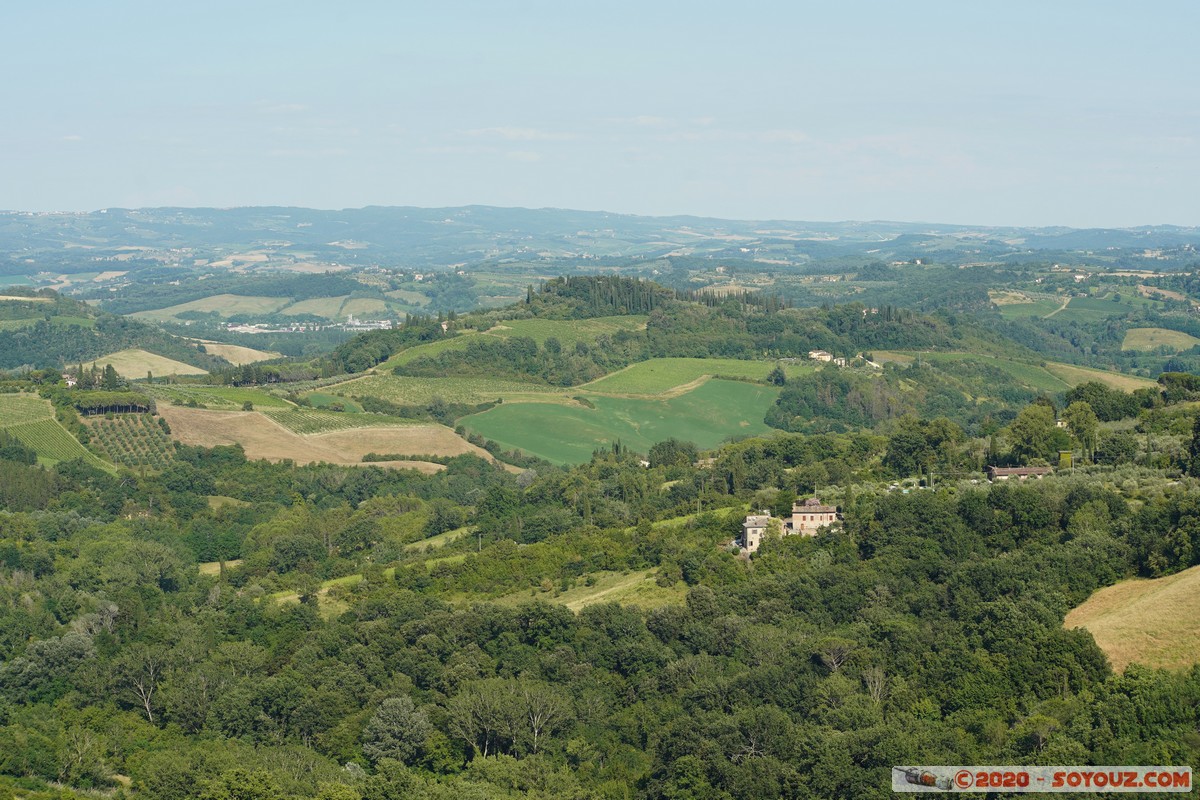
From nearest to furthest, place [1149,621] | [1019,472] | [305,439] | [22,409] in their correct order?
[1149,621] → [1019,472] → [22,409] → [305,439]

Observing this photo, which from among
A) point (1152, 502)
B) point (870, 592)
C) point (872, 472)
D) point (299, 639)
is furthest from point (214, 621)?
point (1152, 502)

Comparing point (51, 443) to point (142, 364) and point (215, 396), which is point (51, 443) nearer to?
point (215, 396)

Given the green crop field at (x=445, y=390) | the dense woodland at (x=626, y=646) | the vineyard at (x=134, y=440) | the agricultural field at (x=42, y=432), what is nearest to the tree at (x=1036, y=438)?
the dense woodland at (x=626, y=646)

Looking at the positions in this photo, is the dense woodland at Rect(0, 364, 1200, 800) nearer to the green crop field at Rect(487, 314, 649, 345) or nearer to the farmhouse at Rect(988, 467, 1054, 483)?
the farmhouse at Rect(988, 467, 1054, 483)

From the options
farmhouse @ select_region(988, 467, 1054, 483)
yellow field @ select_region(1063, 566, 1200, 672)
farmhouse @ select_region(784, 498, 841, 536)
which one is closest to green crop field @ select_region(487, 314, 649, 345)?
farmhouse @ select_region(988, 467, 1054, 483)

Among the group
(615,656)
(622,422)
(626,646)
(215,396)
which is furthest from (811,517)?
(215,396)

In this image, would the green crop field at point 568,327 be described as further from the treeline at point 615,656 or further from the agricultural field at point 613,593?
the agricultural field at point 613,593
